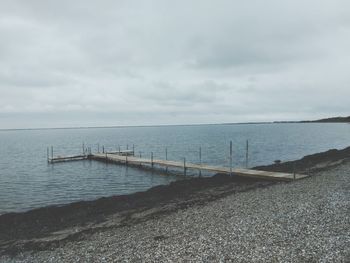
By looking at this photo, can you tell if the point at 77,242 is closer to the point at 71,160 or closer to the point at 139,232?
the point at 139,232

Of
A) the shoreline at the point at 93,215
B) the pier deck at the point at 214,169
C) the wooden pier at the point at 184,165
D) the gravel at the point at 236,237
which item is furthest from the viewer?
the wooden pier at the point at 184,165

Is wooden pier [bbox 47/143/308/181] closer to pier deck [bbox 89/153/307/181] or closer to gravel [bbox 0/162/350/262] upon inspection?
pier deck [bbox 89/153/307/181]

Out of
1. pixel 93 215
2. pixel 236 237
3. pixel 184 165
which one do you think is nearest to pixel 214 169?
pixel 184 165

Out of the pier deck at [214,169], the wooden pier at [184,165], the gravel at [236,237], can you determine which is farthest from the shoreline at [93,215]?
the gravel at [236,237]

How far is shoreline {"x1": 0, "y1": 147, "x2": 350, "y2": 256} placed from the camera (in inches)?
670

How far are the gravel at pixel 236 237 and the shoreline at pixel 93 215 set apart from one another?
1502 mm

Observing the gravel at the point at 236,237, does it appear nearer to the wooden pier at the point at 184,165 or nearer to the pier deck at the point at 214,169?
the pier deck at the point at 214,169

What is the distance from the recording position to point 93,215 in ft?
73.3

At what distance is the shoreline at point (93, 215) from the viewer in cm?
1702

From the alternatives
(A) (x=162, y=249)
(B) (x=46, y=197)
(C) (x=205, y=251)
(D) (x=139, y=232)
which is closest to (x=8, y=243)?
(D) (x=139, y=232)

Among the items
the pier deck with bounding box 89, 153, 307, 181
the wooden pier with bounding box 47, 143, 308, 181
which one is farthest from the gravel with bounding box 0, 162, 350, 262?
the wooden pier with bounding box 47, 143, 308, 181

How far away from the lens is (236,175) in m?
33.4

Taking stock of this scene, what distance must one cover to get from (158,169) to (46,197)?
18.5 metres

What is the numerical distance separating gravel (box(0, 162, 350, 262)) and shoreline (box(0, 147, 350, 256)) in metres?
1.50
